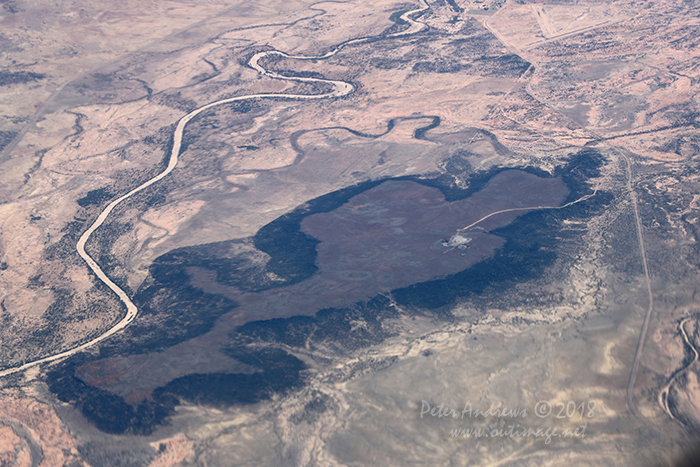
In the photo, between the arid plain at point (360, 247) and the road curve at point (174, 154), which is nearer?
the arid plain at point (360, 247)

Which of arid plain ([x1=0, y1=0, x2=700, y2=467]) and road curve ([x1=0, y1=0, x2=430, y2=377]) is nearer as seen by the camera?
arid plain ([x1=0, y1=0, x2=700, y2=467])

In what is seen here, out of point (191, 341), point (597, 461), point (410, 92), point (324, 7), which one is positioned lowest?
point (597, 461)

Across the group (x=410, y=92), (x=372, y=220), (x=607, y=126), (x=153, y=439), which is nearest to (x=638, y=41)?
(x=607, y=126)

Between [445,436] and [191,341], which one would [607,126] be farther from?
[191,341]
